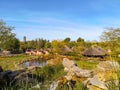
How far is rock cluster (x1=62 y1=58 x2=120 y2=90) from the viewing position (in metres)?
3.70

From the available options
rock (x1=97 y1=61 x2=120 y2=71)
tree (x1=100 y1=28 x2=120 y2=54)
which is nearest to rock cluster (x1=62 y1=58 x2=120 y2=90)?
rock (x1=97 y1=61 x2=120 y2=71)

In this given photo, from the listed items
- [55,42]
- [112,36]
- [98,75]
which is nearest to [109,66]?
[98,75]

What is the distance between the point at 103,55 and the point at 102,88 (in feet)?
118

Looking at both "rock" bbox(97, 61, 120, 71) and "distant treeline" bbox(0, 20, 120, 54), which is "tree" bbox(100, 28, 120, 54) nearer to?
"distant treeline" bbox(0, 20, 120, 54)

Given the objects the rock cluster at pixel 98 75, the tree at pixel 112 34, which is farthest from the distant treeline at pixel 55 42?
the rock cluster at pixel 98 75

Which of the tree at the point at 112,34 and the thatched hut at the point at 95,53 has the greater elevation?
the tree at the point at 112,34

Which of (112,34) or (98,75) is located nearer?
(98,75)

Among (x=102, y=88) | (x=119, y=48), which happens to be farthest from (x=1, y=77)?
(x=119, y=48)

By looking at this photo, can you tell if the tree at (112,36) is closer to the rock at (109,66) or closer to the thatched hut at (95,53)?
the thatched hut at (95,53)

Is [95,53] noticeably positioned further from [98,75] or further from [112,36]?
[98,75]

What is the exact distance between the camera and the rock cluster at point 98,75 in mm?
3696

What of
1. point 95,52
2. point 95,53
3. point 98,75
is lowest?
point 98,75

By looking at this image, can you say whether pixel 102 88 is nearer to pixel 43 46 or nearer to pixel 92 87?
pixel 92 87

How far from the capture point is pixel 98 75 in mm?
9695
